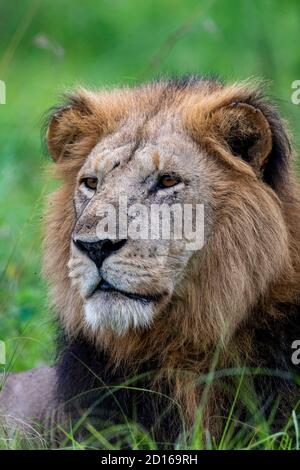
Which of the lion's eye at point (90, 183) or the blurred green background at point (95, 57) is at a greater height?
the blurred green background at point (95, 57)

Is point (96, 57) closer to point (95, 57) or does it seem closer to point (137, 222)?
point (95, 57)

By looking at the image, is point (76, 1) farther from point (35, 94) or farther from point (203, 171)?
point (203, 171)

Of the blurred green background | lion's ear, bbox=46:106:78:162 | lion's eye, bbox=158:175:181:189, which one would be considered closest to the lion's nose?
lion's eye, bbox=158:175:181:189

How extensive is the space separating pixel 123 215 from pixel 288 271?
2.52 ft

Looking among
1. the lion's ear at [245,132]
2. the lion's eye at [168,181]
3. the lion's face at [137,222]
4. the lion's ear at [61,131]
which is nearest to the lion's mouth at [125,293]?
the lion's face at [137,222]

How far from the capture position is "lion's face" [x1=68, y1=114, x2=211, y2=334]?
4727mm

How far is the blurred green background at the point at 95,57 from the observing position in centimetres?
795

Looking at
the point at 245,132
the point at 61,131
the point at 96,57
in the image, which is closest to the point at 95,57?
the point at 96,57

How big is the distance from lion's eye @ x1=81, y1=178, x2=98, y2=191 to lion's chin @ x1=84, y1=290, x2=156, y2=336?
62 cm

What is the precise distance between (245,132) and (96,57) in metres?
8.29

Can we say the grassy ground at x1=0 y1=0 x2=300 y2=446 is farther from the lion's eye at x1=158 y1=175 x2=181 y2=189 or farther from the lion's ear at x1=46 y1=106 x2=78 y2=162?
the lion's eye at x1=158 y1=175 x2=181 y2=189

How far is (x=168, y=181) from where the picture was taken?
4996 mm

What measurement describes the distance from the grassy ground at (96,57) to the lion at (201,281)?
1889 mm

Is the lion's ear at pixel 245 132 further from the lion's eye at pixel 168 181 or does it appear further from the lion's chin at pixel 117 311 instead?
the lion's chin at pixel 117 311
